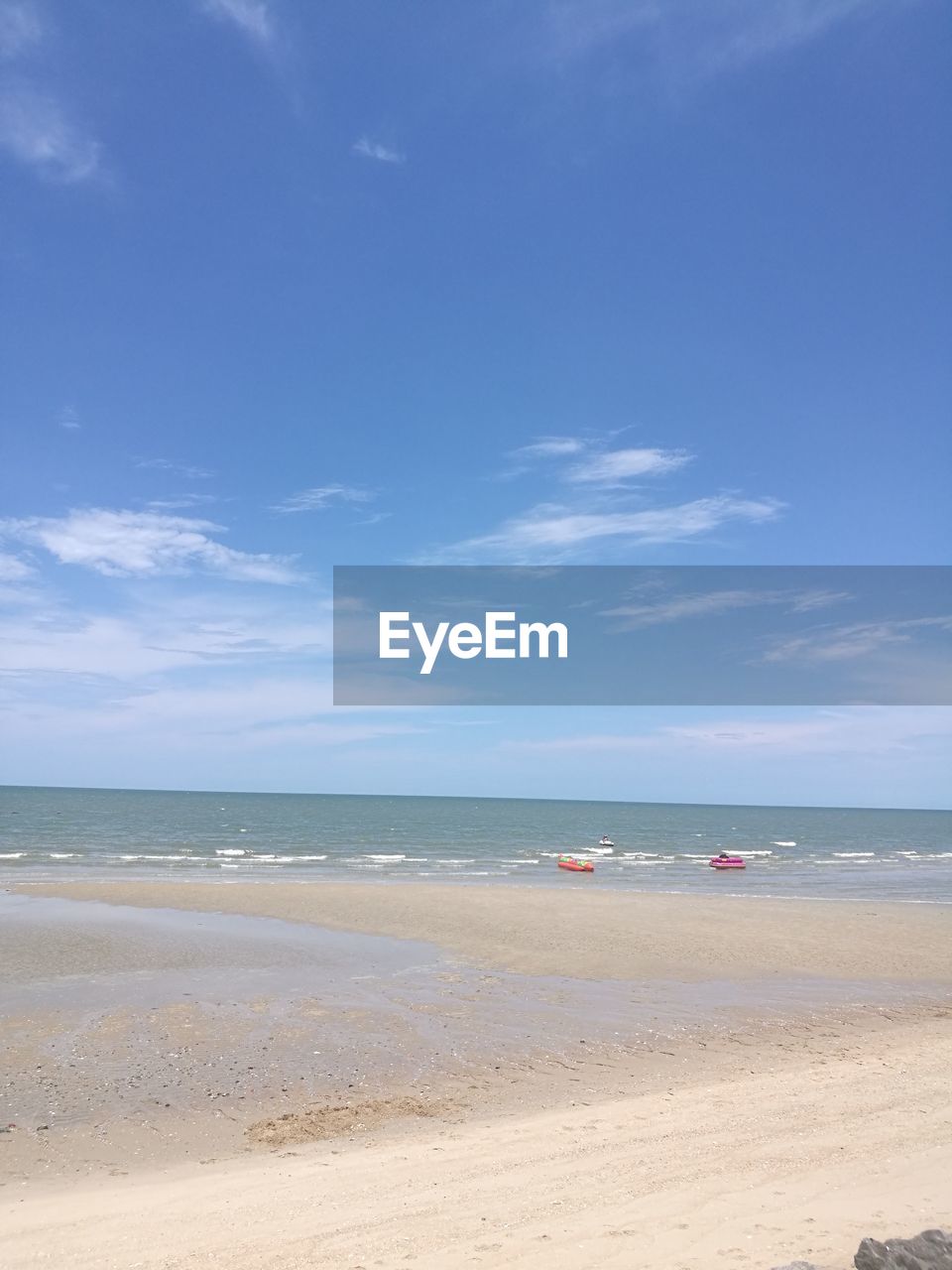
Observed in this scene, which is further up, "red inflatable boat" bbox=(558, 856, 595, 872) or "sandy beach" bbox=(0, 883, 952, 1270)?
"sandy beach" bbox=(0, 883, 952, 1270)

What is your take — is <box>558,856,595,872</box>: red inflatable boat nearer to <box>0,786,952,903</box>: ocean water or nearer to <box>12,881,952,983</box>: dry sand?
<box>0,786,952,903</box>: ocean water

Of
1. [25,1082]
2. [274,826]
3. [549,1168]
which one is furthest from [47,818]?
[549,1168]

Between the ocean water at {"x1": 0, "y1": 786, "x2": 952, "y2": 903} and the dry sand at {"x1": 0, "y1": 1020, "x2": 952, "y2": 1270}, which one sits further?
the ocean water at {"x1": 0, "y1": 786, "x2": 952, "y2": 903}

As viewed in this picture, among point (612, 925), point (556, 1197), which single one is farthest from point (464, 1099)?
→ point (612, 925)

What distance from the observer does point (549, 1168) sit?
26.5 ft

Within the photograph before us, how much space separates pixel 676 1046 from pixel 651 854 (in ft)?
167

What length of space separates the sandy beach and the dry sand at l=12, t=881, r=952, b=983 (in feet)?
0.80

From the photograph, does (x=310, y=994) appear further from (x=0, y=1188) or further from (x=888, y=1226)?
(x=888, y=1226)

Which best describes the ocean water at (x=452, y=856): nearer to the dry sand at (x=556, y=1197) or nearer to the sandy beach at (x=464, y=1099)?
the sandy beach at (x=464, y=1099)

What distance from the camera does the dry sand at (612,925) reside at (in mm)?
20344

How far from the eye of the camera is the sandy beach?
6.75 metres

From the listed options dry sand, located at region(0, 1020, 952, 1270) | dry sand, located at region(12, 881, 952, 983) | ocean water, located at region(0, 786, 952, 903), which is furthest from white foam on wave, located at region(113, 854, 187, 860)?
dry sand, located at region(0, 1020, 952, 1270)

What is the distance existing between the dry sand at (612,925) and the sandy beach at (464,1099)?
24 centimetres

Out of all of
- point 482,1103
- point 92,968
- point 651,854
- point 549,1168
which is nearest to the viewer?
point 549,1168
